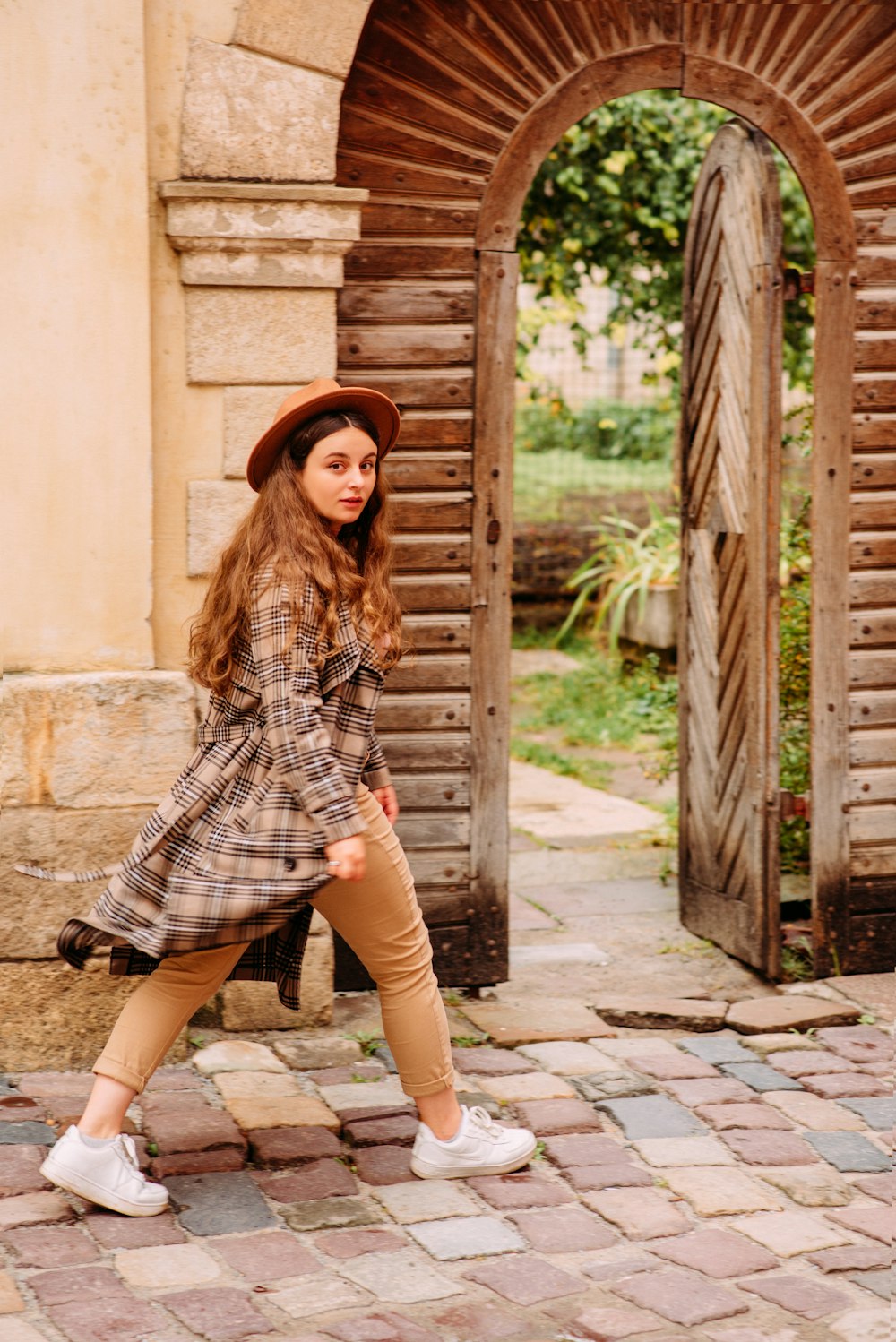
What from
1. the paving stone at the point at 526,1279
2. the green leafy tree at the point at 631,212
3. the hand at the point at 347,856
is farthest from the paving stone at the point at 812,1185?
the green leafy tree at the point at 631,212

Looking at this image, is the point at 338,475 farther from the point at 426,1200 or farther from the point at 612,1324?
the point at 612,1324

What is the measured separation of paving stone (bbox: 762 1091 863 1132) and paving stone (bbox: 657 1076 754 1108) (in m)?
0.07

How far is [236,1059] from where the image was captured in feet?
13.9

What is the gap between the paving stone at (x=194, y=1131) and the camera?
12.0 ft

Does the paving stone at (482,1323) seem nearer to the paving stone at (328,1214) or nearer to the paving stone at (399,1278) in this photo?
the paving stone at (399,1278)

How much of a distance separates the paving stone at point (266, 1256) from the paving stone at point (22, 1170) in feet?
1.61

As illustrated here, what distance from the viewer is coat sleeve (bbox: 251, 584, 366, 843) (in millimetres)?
3166

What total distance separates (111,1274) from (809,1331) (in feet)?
4.40

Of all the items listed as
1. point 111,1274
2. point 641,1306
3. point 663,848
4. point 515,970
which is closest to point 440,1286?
point 641,1306

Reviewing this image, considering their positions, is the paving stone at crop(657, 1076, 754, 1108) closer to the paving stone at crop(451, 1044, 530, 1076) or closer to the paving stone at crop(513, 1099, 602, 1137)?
the paving stone at crop(513, 1099, 602, 1137)

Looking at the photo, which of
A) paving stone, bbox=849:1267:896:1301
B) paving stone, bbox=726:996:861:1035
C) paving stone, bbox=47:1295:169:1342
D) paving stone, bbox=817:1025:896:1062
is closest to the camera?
paving stone, bbox=47:1295:169:1342

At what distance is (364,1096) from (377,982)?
28.6 inches

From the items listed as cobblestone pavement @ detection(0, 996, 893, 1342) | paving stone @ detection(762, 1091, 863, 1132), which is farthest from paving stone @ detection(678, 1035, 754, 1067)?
paving stone @ detection(762, 1091, 863, 1132)

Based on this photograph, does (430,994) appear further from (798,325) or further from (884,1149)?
(798,325)
